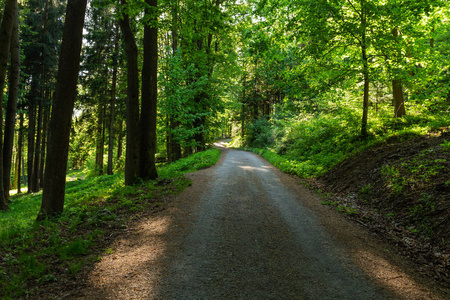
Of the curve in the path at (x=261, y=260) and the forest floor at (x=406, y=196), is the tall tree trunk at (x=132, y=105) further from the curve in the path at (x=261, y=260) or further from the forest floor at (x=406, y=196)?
the forest floor at (x=406, y=196)

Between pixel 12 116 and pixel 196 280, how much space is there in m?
12.3

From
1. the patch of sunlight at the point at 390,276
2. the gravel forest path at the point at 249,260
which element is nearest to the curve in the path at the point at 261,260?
the gravel forest path at the point at 249,260

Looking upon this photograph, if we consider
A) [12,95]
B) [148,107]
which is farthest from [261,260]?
[12,95]

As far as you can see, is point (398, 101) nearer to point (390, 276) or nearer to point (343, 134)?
point (343, 134)

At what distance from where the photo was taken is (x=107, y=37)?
56.9 ft

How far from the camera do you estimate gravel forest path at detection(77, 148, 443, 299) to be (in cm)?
324

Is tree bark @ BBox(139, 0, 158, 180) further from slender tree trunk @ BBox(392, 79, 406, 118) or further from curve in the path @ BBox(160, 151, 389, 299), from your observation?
slender tree trunk @ BBox(392, 79, 406, 118)

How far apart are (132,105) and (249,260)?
22.0ft

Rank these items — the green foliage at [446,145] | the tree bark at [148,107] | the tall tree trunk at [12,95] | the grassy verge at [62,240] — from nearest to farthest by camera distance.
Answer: the grassy verge at [62,240]
the green foliage at [446,145]
the tree bark at [148,107]
the tall tree trunk at [12,95]

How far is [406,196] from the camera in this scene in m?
5.90

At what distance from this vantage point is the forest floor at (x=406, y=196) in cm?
441

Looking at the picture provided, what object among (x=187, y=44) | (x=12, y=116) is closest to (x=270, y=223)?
(x=187, y=44)

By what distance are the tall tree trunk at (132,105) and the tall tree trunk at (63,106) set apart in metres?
2.61

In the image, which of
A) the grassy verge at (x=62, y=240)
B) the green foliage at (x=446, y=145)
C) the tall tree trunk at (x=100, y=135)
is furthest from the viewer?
the tall tree trunk at (x=100, y=135)
